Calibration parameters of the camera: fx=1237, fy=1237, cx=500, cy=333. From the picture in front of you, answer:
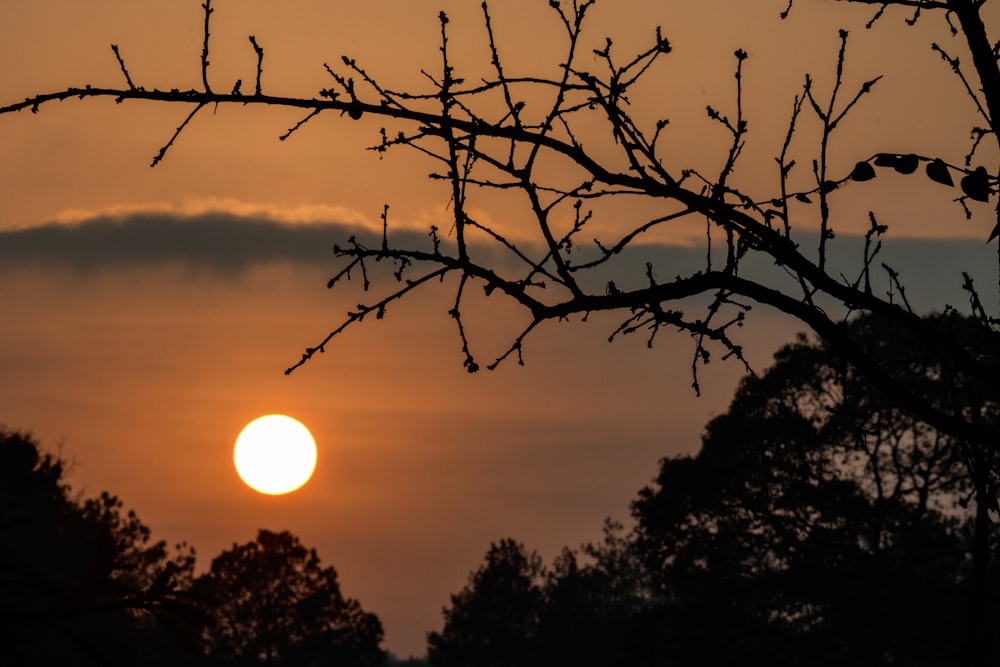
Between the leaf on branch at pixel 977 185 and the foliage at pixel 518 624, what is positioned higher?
the foliage at pixel 518 624

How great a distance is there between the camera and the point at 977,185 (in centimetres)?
429

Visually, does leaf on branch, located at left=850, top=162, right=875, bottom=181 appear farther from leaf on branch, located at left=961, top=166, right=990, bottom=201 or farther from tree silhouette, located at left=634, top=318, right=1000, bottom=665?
tree silhouette, located at left=634, top=318, right=1000, bottom=665

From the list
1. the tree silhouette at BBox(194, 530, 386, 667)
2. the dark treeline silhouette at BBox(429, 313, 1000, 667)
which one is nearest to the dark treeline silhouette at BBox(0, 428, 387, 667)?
the tree silhouette at BBox(194, 530, 386, 667)

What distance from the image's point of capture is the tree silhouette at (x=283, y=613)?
69.6m

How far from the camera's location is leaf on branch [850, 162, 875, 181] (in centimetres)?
436

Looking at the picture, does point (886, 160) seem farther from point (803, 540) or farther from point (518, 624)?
point (518, 624)

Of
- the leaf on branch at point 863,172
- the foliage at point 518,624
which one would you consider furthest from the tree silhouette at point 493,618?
the leaf on branch at point 863,172

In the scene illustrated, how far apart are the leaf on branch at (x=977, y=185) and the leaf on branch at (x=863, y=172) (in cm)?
31

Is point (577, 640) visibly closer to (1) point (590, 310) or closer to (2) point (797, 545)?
(2) point (797, 545)

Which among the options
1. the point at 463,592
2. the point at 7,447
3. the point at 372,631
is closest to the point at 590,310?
the point at 7,447

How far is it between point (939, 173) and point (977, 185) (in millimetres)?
189

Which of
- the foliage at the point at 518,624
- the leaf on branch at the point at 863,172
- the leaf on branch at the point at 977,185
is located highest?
the foliage at the point at 518,624

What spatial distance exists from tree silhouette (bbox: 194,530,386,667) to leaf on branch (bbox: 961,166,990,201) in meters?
68.1

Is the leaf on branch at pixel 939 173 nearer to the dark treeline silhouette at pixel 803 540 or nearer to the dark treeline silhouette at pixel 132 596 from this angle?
the dark treeline silhouette at pixel 132 596
